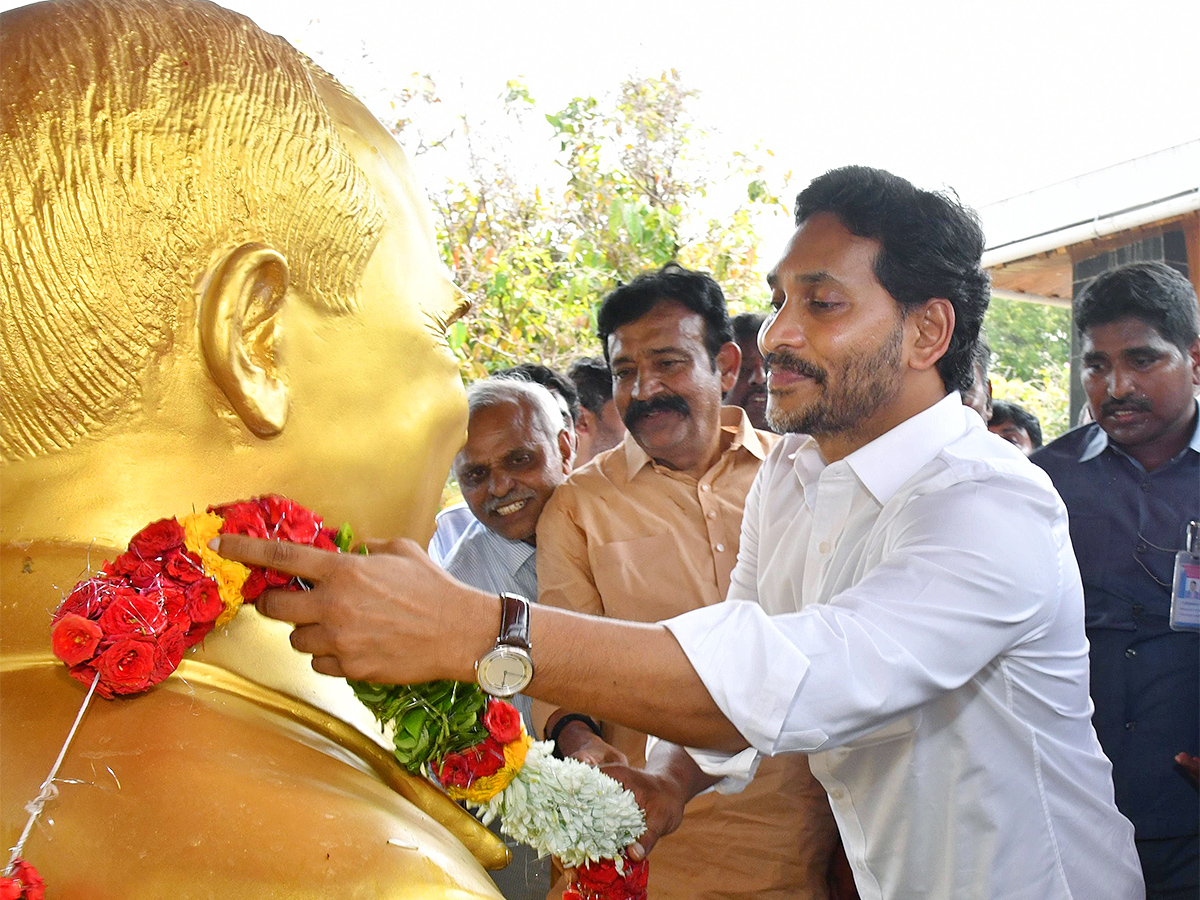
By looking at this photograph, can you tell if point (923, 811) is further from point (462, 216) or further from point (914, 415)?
point (462, 216)

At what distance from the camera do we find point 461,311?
6.29 feet

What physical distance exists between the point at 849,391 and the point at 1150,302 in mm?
1754

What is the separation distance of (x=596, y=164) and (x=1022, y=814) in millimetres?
7053

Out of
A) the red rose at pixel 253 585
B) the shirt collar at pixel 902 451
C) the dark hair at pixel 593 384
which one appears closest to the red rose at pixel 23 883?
the red rose at pixel 253 585

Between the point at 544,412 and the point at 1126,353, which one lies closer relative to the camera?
the point at 1126,353

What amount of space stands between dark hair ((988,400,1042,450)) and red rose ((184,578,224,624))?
521 cm

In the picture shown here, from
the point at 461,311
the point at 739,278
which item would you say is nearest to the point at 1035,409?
the point at 739,278

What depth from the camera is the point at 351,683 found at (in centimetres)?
170

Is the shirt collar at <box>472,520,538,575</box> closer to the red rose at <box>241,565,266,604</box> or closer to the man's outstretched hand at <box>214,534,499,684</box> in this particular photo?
the man's outstretched hand at <box>214,534,499,684</box>

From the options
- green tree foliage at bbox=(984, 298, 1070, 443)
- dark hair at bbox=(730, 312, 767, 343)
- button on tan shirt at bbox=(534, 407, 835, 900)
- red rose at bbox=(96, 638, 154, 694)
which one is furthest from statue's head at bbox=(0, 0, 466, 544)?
green tree foliage at bbox=(984, 298, 1070, 443)

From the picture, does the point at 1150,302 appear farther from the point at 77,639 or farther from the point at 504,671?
the point at 77,639

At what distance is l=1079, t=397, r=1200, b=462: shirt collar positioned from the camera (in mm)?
3684

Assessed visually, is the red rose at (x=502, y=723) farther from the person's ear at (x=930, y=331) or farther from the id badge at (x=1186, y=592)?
the id badge at (x=1186, y=592)

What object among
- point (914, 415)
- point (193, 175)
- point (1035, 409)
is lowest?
point (1035, 409)
